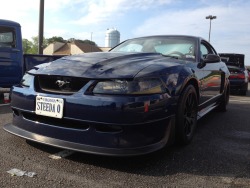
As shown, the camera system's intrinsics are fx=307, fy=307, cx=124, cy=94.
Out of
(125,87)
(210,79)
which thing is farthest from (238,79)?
(125,87)

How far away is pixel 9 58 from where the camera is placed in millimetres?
6699

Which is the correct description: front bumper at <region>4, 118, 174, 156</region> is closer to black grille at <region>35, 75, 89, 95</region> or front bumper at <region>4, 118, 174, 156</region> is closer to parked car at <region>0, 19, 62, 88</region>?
black grille at <region>35, 75, 89, 95</region>

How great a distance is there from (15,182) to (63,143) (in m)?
0.50

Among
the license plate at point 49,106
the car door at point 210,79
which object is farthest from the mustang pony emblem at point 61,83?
the car door at point 210,79

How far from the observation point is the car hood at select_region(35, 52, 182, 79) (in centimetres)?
279

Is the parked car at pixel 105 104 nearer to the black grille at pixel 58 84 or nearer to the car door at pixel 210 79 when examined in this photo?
the black grille at pixel 58 84

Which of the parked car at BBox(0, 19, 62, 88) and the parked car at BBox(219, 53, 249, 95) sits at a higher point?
the parked car at BBox(0, 19, 62, 88)

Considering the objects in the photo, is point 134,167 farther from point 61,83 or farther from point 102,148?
point 61,83

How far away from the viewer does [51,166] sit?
275 cm

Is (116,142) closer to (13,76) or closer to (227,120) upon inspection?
(227,120)

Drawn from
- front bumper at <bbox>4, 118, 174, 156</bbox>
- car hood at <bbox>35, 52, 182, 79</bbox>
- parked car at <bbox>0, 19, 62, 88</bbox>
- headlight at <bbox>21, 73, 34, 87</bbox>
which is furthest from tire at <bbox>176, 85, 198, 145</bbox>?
parked car at <bbox>0, 19, 62, 88</bbox>

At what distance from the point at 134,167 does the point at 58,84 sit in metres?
1.05

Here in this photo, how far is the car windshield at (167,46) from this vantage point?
415 centimetres

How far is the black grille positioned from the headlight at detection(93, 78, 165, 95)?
0.55ft
